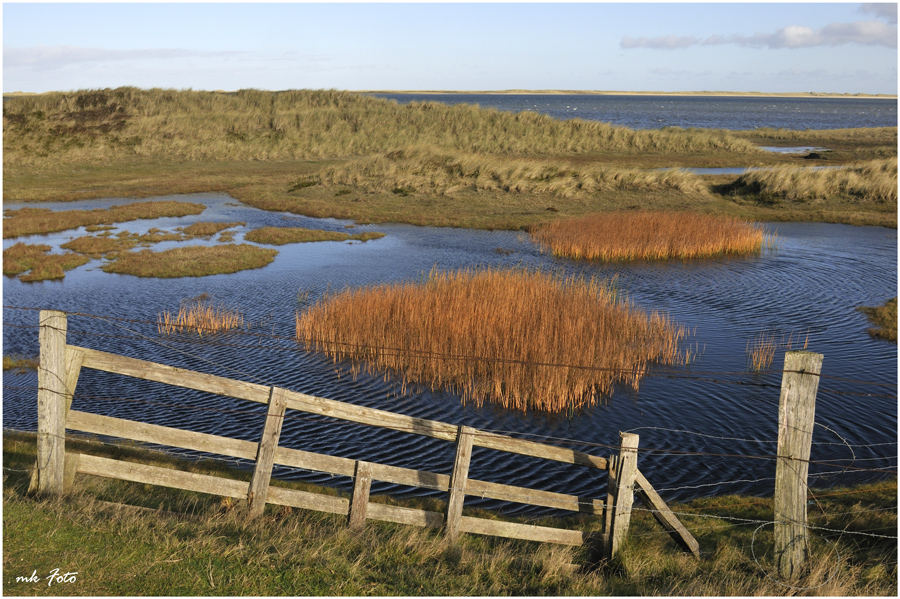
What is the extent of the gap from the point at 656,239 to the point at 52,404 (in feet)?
94.3

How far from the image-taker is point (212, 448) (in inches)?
301

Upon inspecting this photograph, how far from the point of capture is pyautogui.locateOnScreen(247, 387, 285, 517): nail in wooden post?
24.8 feet

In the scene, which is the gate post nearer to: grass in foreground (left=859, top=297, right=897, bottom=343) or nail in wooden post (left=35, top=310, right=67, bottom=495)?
nail in wooden post (left=35, top=310, right=67, bottom=495)

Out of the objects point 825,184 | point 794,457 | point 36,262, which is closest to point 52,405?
point 794,457

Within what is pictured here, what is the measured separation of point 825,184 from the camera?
48.1m

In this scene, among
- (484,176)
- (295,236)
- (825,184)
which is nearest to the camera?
(295,236)

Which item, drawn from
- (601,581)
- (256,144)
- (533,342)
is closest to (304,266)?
(533,342)

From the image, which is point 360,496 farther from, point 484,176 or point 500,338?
point 484,176

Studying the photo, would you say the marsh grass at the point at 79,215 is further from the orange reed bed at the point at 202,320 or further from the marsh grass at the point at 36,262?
the orange reed bed at the point at 202,320

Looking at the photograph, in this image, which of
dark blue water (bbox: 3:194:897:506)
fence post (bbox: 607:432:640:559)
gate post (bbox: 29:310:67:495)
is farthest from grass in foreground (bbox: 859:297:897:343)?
gate post (bbox: 29:310:67:495)

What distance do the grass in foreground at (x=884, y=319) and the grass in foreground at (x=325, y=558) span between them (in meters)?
13.4

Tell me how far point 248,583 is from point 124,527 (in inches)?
66.9

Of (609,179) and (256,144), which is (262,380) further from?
(256,144)

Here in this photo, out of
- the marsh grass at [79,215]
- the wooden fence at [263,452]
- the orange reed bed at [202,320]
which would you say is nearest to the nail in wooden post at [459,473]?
the wooden fence at [263,452]
